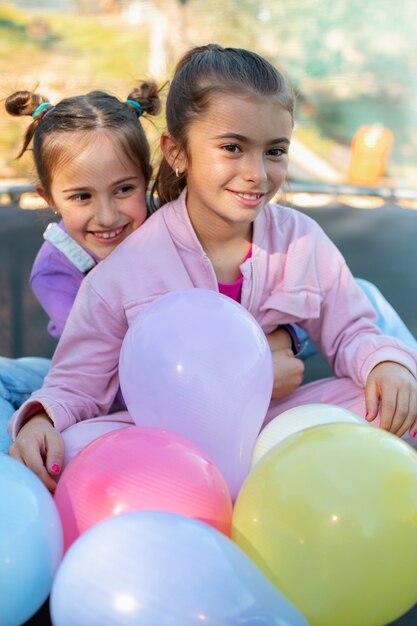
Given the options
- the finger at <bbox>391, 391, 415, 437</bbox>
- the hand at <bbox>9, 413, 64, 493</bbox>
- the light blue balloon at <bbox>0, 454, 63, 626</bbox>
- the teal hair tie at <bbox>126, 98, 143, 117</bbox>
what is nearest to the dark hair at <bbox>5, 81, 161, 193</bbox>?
the teal hair tie at <bbox>126, 98, 143, 117</bbox>

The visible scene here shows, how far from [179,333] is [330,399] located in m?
0.47

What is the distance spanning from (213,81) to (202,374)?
575 millimetres

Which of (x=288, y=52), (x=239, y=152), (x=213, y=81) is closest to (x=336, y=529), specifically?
(x=239, y=152)

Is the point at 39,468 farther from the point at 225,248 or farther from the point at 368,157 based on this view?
the point at 368,157

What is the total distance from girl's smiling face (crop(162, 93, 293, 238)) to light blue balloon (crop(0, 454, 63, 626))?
0.65m

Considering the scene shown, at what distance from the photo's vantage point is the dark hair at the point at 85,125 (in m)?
1.67

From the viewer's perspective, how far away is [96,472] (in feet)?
3.58

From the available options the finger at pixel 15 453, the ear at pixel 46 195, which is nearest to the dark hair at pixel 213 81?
the ear at pixel 46 195

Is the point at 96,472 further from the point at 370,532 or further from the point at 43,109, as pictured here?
the point at 43,109

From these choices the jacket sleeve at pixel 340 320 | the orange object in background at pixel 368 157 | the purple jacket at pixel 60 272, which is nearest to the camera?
the jacket sleeve at pixel 340 320

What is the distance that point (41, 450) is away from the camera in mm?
1304

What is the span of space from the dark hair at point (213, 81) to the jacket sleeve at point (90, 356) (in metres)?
0.35

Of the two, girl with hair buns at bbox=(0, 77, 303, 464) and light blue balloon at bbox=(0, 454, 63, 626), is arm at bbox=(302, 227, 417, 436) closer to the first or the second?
girl with hair buns at bbox=(0, 77, 303, 464)

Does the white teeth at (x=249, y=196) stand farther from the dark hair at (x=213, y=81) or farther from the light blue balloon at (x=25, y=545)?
the light blue balloon at (x=25, y=545)
